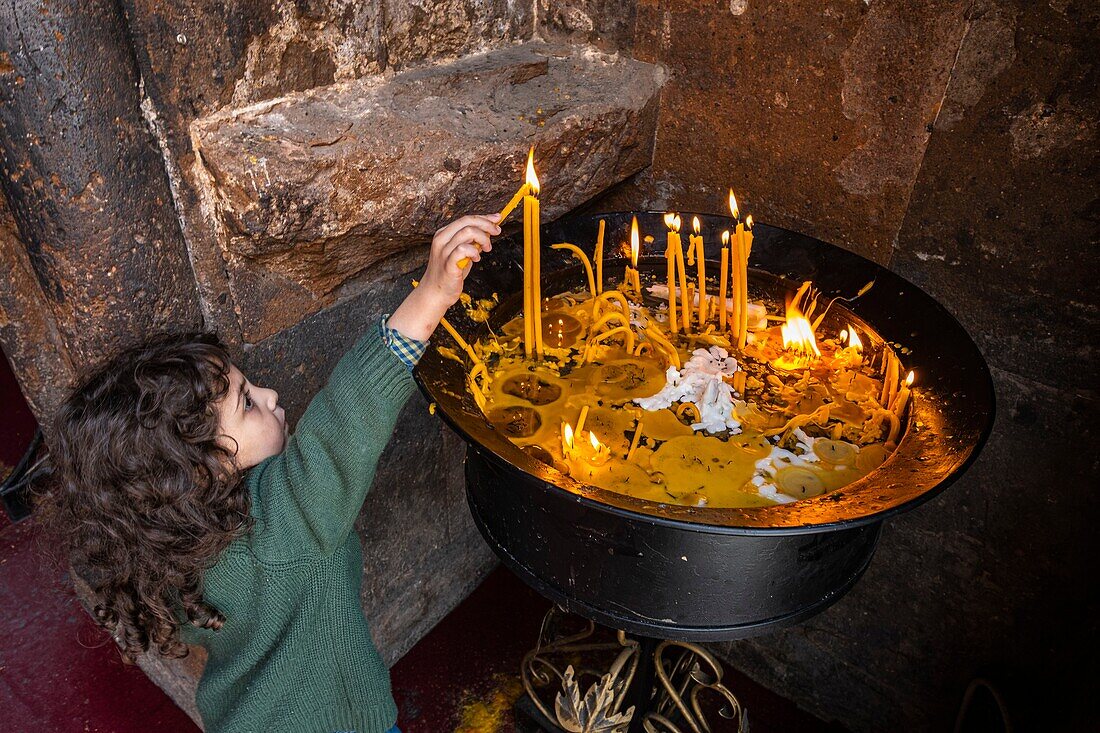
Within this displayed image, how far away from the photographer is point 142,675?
2.73 meters

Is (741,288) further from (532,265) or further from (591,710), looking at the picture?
(591,710)

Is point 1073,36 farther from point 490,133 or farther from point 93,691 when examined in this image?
point 93,691

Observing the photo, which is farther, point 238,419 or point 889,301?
point 889,301

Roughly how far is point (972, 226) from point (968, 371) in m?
0.67

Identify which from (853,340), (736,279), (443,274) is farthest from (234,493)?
(853,340)

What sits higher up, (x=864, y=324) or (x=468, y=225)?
(x=468, y=225)

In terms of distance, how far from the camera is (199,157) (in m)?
1.69

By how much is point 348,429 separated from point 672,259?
29.8 inches

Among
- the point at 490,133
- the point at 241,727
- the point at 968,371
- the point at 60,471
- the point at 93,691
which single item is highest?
the point at 490,133

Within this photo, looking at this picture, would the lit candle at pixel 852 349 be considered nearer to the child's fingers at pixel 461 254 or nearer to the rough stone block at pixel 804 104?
the rough stone block at pixel 804 104

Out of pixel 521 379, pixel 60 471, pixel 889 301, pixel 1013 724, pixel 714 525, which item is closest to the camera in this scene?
pixel 714 525

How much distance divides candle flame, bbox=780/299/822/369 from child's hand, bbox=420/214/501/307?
726mm

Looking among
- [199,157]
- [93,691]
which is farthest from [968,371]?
[93,691]

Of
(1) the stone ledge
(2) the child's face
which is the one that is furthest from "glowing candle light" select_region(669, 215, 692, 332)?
(2) the child's face
